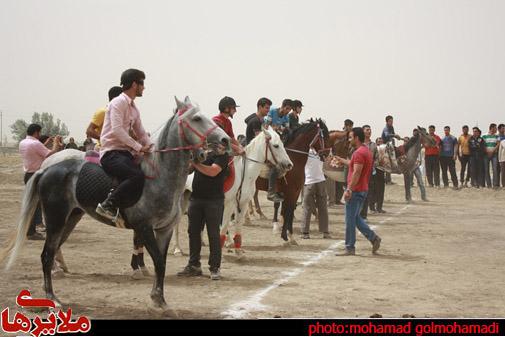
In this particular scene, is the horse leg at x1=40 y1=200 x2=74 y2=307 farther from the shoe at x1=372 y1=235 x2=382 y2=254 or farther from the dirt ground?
the shoe at x1=372 y1=235 x2=382 y2=254

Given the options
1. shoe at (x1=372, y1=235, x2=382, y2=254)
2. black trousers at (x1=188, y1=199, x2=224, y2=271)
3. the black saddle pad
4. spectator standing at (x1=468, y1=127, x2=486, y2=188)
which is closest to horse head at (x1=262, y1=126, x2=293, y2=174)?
shoe at (x1=372, y1=235, x2=382, y2=254)

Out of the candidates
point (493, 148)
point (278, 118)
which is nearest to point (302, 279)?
point (278, 118)

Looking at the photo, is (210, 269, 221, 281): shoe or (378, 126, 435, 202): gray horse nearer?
(210, 269, 221, 281): shoe

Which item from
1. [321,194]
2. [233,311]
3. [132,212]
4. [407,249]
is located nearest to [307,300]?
[233,311]

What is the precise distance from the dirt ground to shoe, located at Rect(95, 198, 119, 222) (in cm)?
107

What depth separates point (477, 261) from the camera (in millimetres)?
12039

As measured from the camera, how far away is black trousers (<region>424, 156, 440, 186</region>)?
104 ft

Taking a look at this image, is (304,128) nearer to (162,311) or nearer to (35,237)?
(35,237)

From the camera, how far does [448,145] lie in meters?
31.7

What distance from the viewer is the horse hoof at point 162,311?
7.48 metres

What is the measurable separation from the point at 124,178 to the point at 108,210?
1.39ft

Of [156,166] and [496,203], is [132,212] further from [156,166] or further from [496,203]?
[496,203]

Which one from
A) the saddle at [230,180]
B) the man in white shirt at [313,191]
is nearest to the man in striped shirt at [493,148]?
the man in white shirt at [313,191]

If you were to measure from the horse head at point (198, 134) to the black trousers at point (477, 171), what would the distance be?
84.7 feet
